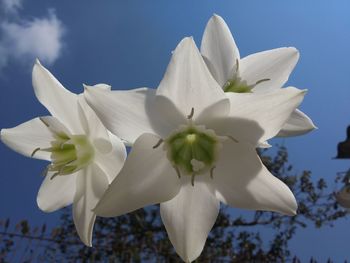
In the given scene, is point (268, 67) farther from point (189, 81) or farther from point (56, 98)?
point (56, 98)

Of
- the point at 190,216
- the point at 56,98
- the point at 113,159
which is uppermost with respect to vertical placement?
the point at 56,98

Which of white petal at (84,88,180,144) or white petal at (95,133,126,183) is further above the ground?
white petal at (84,88,180,144)

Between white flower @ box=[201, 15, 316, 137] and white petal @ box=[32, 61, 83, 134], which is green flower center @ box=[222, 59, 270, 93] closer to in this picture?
white flower @ box=[201, 15, 316, 137]

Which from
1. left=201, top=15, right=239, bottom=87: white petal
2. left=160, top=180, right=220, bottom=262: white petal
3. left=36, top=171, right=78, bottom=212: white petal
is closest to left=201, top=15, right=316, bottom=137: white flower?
left=201, top=15, right=239, bottom=87: white petal

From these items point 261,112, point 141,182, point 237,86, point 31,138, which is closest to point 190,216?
point 141,182

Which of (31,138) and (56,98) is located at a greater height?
(56,98)

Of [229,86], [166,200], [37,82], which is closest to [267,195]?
[166,200]

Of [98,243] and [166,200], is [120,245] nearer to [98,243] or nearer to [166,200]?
[98,243]
